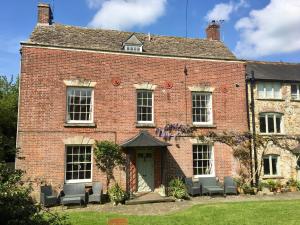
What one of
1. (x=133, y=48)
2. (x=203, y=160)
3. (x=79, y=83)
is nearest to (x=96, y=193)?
(x=79, y=83)

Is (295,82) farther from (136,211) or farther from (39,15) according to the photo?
(39,15)

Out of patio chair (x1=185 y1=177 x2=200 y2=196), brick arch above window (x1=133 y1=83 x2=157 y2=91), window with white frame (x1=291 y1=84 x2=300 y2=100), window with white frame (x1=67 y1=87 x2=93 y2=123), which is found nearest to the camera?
window with white frame (x1=67 y1=87 x2=93 y2=123)

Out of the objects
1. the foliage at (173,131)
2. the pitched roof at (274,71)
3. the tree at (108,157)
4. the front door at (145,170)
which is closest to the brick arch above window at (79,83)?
the tree at (108,157)

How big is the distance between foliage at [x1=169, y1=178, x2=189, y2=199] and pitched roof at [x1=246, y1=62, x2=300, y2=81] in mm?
8891

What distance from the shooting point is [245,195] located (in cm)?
1756

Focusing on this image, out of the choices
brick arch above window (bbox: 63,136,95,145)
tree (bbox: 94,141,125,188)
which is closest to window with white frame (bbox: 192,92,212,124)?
tree (bbox: 94,141,125,188)

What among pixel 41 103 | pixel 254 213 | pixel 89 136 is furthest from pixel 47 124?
pixel 254 213

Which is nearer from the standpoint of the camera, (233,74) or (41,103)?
(41,103)

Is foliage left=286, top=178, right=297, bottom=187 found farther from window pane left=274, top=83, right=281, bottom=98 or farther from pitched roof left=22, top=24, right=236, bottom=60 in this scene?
pitched roof left=22, top=24, right=236, bottom=60

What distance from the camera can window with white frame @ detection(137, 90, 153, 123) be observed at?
701 inches

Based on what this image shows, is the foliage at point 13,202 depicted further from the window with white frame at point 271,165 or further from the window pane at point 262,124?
the window pane at point 262,124

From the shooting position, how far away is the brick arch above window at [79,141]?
1619 cm

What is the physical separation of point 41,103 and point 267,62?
16427 millimetres

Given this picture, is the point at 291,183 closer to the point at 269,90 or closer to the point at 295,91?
the point at 269,90
